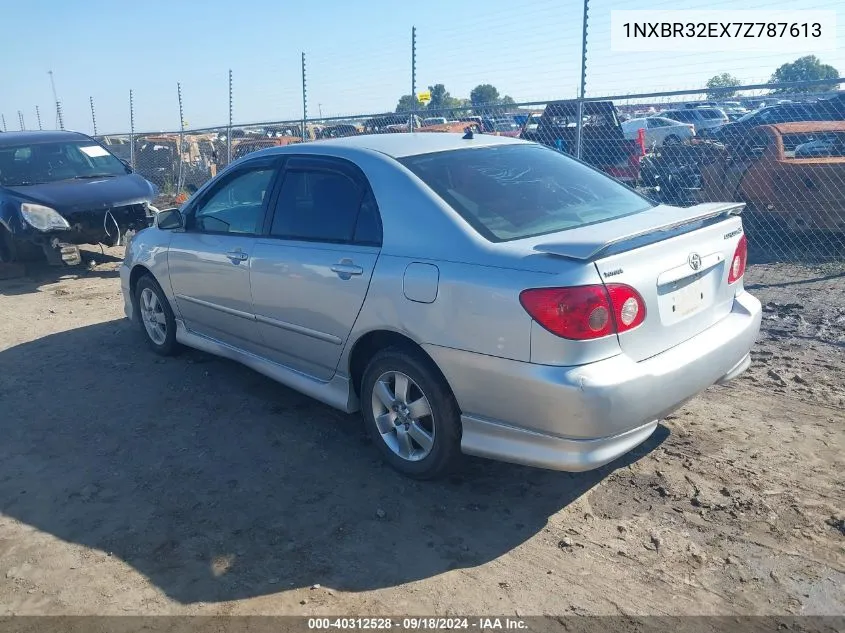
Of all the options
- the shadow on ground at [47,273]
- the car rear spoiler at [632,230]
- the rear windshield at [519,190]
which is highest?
the rear windshield at [519,190]

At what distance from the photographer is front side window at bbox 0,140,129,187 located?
8945mm

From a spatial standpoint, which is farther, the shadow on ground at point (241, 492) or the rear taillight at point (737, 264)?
the rear taillight at point (737, 264)

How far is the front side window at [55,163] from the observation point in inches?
Result: 352

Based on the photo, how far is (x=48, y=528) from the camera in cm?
343

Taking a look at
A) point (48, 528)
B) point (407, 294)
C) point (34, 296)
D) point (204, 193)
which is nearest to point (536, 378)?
point (407, 294)

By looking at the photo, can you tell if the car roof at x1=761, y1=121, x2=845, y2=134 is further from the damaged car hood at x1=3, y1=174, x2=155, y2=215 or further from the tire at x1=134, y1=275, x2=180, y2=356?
the damaged car hood at x1=3, y1=174, x2=155, y2=215

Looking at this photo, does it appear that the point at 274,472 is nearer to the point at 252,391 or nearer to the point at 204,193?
the point at 252,391

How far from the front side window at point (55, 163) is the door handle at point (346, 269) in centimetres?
675

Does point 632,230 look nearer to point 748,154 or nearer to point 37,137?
point 748,154

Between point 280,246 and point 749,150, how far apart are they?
6.69 meters

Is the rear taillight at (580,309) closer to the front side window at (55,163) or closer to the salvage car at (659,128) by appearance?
the front side window at (55,163)

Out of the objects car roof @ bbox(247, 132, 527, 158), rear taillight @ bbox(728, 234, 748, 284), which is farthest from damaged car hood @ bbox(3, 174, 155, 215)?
rear taillight @ bbox(728, 234, 748, 284)

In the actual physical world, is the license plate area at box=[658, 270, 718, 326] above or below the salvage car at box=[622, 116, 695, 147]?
below

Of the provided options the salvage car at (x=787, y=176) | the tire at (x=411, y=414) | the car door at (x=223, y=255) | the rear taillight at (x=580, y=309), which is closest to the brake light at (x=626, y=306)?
the rear taillight at (x=580, y=309)
